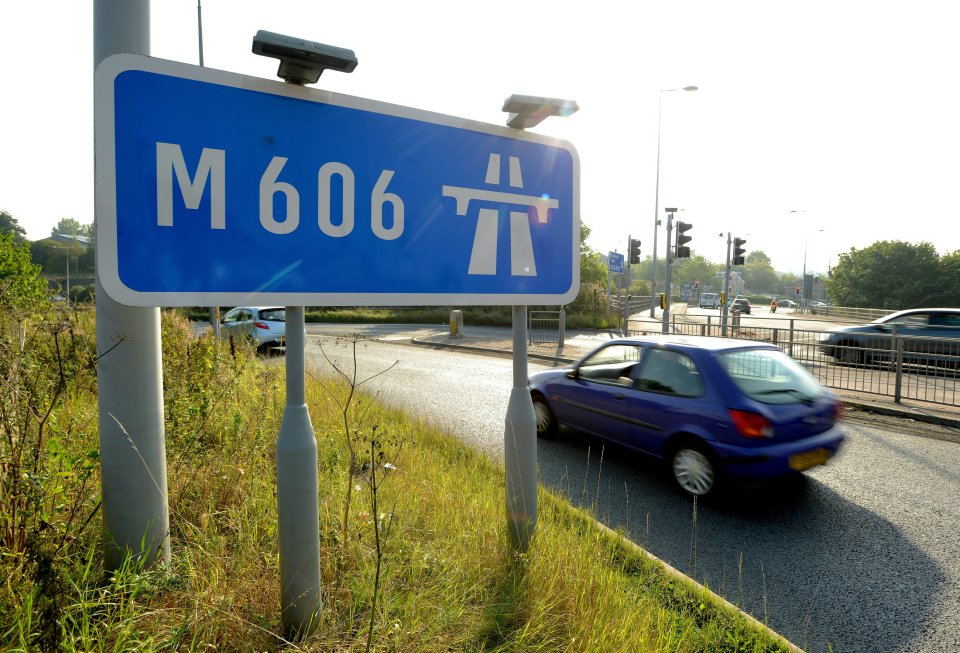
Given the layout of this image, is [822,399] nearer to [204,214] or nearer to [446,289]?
[446,289]

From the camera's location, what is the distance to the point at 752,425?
15.0ft

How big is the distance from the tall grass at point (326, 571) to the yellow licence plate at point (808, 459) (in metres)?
1.95

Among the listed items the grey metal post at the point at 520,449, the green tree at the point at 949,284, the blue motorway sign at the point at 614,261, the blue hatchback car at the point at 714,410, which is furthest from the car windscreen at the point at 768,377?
the green tree at the point at 949,284

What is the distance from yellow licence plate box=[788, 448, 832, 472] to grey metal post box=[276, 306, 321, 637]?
4088mm

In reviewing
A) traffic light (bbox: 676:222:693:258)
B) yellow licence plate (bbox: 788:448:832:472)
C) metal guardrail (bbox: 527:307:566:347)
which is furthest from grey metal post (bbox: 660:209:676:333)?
yellow licence plate (bbox: 788:448:832:472)

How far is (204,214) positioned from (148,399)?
91cm

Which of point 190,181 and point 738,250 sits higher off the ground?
point 738,250

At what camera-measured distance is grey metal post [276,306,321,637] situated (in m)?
1.83

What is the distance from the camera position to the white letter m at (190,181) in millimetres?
1507

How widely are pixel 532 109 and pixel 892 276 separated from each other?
53.4 m

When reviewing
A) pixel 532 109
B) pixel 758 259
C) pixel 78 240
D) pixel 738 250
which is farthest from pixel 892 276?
pixel 758 259

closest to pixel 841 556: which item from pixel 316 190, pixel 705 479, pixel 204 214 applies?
pixel 705 479

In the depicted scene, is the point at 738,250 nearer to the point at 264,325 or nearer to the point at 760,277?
the point at 264,325

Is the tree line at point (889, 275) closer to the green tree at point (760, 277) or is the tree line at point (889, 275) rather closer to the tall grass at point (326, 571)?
the tall grass at point (326, 571)
